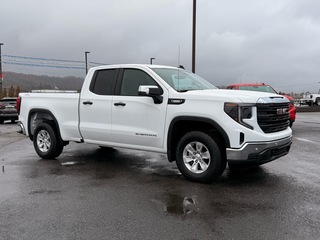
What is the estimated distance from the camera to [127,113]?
6574 mm

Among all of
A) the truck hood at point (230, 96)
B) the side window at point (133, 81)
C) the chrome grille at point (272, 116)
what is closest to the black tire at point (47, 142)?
the side window at point (133, 81)

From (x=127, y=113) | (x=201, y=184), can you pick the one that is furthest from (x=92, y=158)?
(x=201, y=184)

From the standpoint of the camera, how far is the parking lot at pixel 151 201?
13.0ft

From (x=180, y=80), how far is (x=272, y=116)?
5.92ft

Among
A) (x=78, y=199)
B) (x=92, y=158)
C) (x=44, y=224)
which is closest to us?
(x=44, y=224)

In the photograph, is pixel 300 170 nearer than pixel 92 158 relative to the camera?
Yes

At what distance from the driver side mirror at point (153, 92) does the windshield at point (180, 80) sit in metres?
0.31

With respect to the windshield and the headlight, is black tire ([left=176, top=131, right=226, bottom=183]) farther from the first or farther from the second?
the windshield

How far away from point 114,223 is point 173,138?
2.36 meters

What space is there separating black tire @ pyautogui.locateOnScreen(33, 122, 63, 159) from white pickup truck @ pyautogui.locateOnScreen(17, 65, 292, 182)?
0.03 metres

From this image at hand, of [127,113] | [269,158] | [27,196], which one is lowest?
[27,196]

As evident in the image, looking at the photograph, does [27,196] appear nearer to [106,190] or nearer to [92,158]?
[106,190]

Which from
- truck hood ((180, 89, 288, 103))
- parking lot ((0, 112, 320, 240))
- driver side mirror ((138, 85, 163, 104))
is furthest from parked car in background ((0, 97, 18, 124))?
truck hood ((180, 89, 288, 103))

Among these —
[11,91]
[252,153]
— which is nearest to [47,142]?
[252,153]
